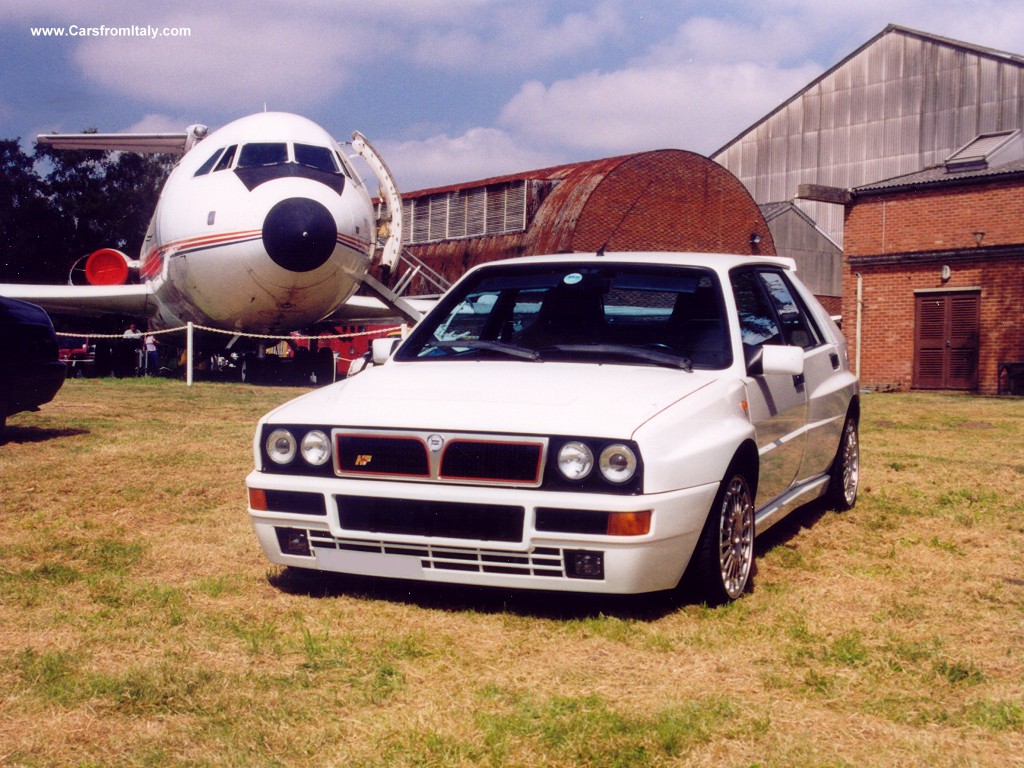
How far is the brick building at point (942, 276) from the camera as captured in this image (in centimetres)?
2278

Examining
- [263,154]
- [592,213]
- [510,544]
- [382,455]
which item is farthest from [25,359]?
[592,213]

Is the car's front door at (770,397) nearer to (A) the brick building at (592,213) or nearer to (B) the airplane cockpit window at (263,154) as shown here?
(B) the airplane cockpit window at (263,154)

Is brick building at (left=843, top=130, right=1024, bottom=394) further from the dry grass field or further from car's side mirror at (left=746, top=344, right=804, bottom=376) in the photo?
car's side mirror at (left=746, top=344, right=804, bottom=376)

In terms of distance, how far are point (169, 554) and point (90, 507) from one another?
55.3 inches

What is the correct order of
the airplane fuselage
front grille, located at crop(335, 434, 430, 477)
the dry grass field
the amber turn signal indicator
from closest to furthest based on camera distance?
1. the dry grass field
2. the amber turn signal indicator
3. front grille, located at crop(335, 434, 430, 477)
4. the airplane fuselage

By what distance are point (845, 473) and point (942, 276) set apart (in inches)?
735

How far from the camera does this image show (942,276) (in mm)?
23641

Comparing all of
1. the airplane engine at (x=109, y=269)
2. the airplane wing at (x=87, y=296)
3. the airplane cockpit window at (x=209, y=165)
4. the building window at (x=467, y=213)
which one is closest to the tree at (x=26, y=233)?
the building window at (x=467, y=213)

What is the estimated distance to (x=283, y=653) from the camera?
3627mm

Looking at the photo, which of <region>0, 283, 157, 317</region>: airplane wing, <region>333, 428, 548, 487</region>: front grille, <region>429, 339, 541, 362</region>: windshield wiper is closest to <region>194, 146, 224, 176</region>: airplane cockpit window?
<region>0, 283, 157, 317</region>: airplane wing

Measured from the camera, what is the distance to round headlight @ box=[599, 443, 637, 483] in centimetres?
383

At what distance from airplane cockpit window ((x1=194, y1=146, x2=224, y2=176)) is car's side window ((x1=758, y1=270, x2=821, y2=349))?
11806 mm

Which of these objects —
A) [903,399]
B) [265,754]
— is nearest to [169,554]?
[265,754]

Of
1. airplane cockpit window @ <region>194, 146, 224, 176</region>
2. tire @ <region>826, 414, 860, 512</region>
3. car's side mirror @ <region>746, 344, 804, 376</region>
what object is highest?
airplane cockpit window @ <region>194, 146, 224, 176</region>
